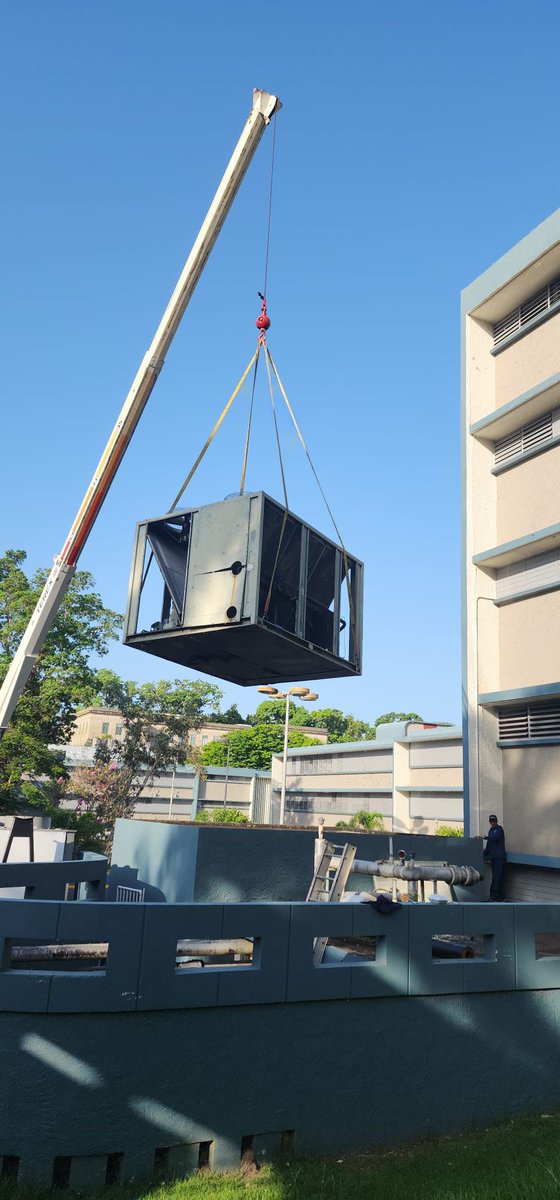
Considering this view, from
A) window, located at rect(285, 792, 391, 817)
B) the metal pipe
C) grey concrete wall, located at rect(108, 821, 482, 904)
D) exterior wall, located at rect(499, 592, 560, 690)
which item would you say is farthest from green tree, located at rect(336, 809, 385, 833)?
the metal pipe

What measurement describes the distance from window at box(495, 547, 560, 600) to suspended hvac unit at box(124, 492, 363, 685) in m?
A: 6.17

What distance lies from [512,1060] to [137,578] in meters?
9.91

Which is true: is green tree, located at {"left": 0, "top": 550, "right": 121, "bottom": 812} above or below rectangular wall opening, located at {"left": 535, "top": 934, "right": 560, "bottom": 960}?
above

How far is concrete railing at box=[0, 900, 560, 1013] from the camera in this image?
7.60 metres

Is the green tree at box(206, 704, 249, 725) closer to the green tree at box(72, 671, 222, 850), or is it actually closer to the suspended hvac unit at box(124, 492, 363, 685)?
the green tree at box(72, 671, 222, 850)

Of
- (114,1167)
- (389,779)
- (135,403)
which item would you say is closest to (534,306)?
(135,403)

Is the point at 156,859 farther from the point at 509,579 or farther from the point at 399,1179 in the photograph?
the point at 509,579

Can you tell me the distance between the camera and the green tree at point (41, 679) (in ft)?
126

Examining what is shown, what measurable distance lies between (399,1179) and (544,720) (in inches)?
526

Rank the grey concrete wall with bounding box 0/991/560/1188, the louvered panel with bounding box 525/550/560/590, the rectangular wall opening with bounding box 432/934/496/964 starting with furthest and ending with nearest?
the louvered panel with bounding box 525/550/560/590 → the rectangular wall opening with bounding box 432/934/496/964 → the grey concrete wall with bounding box 0/991/560/1188

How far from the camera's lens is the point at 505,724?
2102cm

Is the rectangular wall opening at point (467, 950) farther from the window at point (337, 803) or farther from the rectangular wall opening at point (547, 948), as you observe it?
the window at point (337, 803)

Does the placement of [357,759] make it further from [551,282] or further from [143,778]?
[551,282]

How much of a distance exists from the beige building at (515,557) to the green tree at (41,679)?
24.4 m
